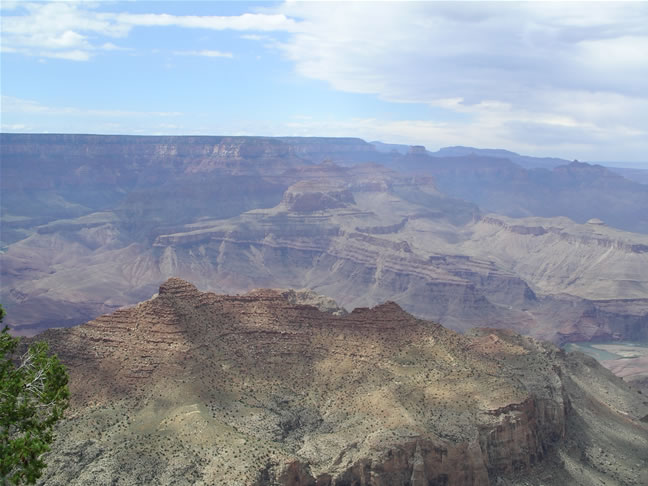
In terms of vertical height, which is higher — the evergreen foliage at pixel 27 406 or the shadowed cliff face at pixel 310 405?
the evergreen foliage at pixel 27 406

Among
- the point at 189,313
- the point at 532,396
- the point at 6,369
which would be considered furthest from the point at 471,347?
the point at 6,369

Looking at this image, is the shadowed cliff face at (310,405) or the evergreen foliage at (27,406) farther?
Answer: the shadowed cliff face at (310,405)

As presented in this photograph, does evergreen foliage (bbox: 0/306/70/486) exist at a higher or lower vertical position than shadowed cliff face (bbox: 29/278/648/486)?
higher

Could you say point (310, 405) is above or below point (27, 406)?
below

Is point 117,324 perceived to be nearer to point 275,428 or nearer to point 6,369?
point 275,428

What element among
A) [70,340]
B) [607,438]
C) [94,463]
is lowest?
[607,438]

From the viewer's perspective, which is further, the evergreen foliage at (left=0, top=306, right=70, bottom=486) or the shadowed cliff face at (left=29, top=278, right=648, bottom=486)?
the shadowed cliff face at (left=29, top=278, right=648, bottom=486)

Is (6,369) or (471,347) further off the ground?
(6,369)

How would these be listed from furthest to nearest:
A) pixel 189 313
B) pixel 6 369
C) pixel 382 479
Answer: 1. pixel 189 313
2. pixel 382 479
3. pixel 6 369
